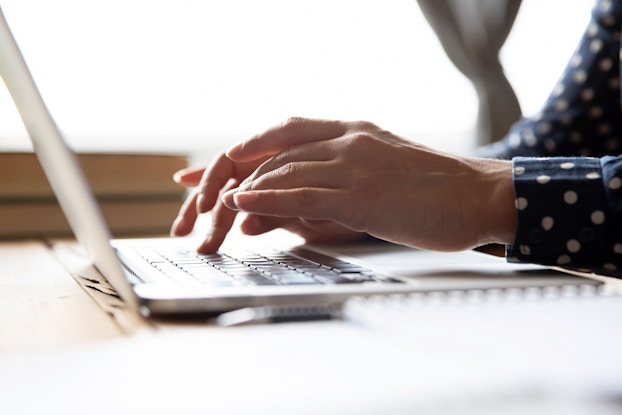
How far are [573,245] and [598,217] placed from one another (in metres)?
0.04

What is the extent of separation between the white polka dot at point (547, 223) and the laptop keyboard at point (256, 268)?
0.70 ft

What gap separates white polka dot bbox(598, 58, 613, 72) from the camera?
137cm

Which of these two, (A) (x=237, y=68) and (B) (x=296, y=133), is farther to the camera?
(A) (x=237, y=68)

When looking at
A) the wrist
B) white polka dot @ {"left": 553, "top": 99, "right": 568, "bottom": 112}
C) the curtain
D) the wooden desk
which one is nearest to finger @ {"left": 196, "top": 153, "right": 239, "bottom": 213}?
the wooden desk

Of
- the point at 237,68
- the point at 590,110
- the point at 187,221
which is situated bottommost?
the point at 187,221

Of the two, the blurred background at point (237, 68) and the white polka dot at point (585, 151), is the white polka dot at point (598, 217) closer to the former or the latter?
the white polka dot at point (585, 151)

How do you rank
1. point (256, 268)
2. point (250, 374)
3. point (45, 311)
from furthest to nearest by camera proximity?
point (256, 268) < point (45, 311) < point (250, 374)

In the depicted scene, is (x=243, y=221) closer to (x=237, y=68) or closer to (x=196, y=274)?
(x=196, y=274)

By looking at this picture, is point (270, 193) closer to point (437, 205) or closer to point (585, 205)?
point (437, 205)

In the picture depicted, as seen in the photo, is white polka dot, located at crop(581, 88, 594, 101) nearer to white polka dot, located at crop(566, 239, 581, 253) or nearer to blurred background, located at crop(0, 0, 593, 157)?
white polka dot, located at crop(566, 239, 581, 253)

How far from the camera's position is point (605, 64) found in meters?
1.38

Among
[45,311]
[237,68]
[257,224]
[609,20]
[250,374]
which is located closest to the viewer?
[250,374]

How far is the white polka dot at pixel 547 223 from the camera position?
802 mm

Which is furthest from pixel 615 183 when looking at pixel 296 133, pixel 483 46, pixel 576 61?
pixel 483 46
